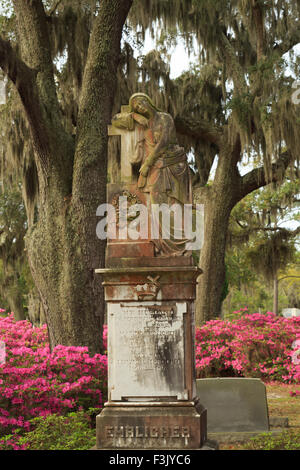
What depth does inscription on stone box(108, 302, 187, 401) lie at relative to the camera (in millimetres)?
6680

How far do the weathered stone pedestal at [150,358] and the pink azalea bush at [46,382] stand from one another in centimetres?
161

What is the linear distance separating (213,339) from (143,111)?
25.0ft

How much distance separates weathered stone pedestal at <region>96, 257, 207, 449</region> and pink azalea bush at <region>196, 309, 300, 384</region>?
6.23 meters

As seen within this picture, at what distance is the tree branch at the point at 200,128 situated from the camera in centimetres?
1664

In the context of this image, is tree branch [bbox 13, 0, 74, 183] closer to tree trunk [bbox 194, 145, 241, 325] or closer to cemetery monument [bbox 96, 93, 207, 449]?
cemetery monument [bbox 96, 93, 207, 449]

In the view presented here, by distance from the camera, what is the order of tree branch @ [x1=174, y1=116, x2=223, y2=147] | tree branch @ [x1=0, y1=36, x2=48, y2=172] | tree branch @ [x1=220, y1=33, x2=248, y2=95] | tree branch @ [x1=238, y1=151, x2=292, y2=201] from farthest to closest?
tree branch @ [x1=174, y1=116, x2=223, y2=147]
tree branch @ [x1=220, y1=33, x2=248, y2=95]
tree branch @ [x1=238, y1=151, x2=292, y2=201]
tree branch @ [x1=0, y1=36, x2=48, y2=172]

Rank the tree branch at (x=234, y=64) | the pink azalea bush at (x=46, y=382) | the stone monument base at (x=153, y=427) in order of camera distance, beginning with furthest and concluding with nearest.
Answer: the tree branch at (x=234, y=64), the pink azalea bush at (x=46, y=382), the stone monument base at (x=153, y=427)

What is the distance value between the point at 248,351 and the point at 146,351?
679 cm

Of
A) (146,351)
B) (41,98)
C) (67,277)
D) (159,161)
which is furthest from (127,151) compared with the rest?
(41,98)

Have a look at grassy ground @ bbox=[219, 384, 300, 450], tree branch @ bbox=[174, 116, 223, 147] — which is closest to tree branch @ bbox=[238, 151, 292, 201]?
tree branch @ bbox=[174, 116, 223, 147]

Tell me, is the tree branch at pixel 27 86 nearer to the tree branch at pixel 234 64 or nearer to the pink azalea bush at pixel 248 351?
the pink azalea bush at pixel 248 351

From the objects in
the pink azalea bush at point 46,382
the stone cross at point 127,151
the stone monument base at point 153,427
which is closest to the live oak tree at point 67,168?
the pink azalea bush at point 46,382

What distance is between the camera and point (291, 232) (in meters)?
23.5

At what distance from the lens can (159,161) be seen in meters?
7.19
